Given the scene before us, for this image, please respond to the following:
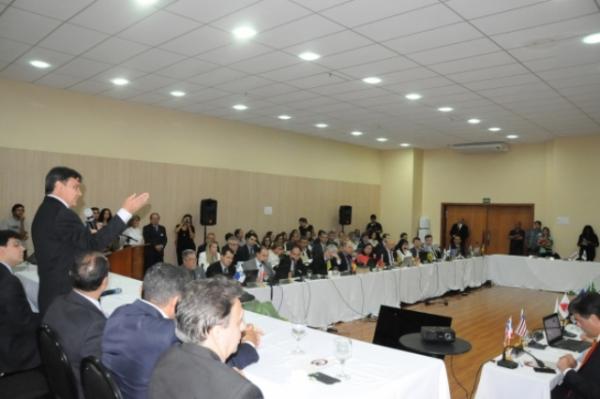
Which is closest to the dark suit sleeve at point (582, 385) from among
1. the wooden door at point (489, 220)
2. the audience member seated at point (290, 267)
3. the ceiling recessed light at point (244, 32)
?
the ceiling recessed light at point (244, 32)

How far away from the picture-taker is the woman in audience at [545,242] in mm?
10719

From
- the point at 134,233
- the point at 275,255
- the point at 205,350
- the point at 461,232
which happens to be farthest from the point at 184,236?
the point at 461,232

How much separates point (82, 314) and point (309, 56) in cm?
422

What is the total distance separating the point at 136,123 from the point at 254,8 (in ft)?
17.5

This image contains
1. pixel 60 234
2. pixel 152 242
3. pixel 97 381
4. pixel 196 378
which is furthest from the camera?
pixel 152 242

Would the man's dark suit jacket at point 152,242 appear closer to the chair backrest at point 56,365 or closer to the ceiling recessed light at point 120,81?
the ceiling recessed light at point 120,81

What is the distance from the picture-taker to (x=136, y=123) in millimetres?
8672

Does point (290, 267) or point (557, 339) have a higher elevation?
point (290, 267)

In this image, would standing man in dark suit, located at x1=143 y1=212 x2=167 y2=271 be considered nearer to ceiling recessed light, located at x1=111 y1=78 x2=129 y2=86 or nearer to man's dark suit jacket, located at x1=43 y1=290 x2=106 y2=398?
ceiling recessed light, located at x1=111 y1=78 x2=129 y2=86

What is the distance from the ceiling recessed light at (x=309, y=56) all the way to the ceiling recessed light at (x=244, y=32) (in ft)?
2.58

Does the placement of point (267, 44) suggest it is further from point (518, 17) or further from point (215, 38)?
point (518, 17)

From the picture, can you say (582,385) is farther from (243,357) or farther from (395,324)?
(243,357)

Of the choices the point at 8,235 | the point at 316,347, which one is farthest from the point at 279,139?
the point at 316,347

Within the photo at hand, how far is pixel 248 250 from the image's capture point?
7980 mm
